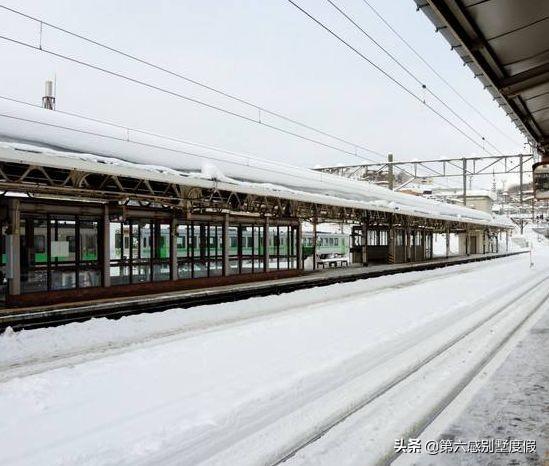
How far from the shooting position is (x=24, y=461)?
3.74m

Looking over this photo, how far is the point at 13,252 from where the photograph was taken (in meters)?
11.5

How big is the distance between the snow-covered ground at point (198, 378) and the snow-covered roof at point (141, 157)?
11.0 feet

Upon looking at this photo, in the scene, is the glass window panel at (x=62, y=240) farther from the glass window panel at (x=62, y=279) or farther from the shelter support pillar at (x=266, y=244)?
the shelter support pillar at (x=266, y=244)

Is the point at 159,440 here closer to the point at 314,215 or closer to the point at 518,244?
the point at 314,215

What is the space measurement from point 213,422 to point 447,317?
721 cm

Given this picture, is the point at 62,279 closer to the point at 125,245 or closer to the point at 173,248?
the point at 125,245

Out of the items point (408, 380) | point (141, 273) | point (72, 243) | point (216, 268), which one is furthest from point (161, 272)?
point (408, 380)

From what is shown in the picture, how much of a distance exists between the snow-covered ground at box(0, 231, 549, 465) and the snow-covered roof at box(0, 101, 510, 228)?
337 centimetres

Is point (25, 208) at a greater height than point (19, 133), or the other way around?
point (19, 133)

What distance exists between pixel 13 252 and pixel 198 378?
313 inches

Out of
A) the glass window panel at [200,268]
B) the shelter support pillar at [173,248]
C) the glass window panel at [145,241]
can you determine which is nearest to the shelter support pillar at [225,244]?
the glass window panel at [200,268]

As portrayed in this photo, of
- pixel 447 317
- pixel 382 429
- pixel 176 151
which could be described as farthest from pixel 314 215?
pixel 382 429

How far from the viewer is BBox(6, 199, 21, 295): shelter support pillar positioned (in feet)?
37.4

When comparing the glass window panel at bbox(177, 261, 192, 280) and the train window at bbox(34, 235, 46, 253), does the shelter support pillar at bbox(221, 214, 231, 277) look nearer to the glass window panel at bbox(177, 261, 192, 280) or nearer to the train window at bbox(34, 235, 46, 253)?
the glass window panel at bbox(177, 261, 192, 280)
